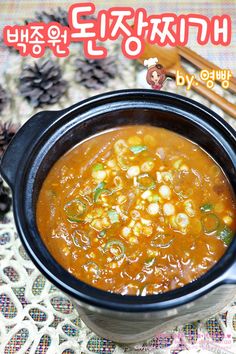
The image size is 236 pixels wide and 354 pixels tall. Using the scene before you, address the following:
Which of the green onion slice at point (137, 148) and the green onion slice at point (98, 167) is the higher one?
the green onion slice at point (137, 148)

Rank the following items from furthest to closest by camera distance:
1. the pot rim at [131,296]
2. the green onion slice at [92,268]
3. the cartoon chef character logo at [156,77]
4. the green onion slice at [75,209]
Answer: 1. the cartoon chef character logo at [156,77]
2. the green onion slice at [75,209]
3. the green onion slice at [92,268]
4. the pot rim at [131,296]

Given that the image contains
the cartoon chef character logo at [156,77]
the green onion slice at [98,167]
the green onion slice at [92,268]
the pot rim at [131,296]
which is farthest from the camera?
the cartoon chef character logo at [156,77]

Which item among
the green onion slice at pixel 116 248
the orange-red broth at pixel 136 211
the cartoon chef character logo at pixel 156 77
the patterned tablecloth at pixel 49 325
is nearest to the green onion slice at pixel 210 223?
the orange-red broth at pixel 136 211

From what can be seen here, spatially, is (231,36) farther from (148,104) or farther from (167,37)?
(148,104)

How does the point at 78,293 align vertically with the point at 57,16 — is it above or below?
below

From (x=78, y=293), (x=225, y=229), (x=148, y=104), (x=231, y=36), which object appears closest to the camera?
(x=78, y=293)

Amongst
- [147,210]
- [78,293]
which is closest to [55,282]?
[78,293]

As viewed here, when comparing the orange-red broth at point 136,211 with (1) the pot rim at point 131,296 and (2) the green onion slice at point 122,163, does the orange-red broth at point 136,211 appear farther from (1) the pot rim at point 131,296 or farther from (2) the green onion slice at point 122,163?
(1) the pot rim at point 131,296

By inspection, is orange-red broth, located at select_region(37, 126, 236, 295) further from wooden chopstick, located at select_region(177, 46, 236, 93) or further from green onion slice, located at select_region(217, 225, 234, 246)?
wooden chopstick, located at select_region(177, 46, 236, 93)
